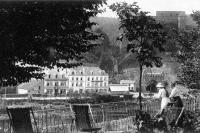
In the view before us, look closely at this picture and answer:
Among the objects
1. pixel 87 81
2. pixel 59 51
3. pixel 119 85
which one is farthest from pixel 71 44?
pixel 119 85

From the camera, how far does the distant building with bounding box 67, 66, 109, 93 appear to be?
127m

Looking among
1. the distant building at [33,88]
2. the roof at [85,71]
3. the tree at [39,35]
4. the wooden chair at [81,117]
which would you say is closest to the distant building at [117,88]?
the roof at [85,71]

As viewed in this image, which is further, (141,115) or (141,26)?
(141,26)

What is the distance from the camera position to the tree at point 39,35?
294 inches

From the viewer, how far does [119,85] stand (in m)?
141

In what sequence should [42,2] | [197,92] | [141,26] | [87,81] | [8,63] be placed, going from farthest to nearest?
[87,81] < [141,26] < [197,92] < [8,63] < [42,2]

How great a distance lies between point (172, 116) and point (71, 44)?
290 cm

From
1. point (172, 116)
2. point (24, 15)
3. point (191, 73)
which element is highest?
point (24, 15)

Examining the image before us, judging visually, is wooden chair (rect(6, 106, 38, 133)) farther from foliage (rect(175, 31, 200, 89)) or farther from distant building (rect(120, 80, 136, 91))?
distant building (rect(120, 80, 136, 91))

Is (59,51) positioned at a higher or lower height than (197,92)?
higher

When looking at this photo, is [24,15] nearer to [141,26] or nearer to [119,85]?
[141,26]

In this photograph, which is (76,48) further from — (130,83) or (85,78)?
(130,83)

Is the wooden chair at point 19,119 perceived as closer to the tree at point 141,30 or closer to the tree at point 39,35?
the tree at point 39,35

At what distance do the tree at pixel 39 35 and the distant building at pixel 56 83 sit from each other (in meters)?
115
